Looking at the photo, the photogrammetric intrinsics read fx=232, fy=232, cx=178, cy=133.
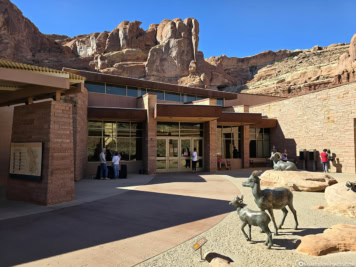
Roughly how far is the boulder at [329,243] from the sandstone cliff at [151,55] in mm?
53014

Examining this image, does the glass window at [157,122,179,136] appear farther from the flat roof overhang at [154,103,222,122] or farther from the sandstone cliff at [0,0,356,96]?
the sandstone cliff at [0,0,356,96]

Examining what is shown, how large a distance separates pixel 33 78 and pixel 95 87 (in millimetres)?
12723

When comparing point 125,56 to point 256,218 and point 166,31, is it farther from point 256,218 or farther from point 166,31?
point 256,218

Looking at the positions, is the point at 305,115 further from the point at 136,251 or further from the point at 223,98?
the point at 136,251

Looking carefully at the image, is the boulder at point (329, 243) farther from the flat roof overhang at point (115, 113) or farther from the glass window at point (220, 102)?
the glass window at point (220, 102)

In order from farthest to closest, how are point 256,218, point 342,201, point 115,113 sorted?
1. point 115,113
2. point 342,201
3. point 256,218

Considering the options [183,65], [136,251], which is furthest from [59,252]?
[183,65]

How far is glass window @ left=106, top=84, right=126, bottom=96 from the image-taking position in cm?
1942

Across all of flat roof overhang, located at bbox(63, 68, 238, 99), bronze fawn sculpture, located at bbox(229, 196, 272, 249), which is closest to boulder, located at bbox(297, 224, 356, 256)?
bronze fawn sculpture, located at bbox(229, 196, 272, 249)

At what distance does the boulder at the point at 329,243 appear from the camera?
3916mm

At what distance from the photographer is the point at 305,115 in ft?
64.0

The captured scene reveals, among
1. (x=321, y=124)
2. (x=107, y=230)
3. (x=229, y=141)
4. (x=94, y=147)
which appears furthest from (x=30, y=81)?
(x=321, y=124)

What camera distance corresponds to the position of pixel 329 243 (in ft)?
13.1

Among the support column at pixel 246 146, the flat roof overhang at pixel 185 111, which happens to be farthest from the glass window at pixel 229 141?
the flat roof overhang at pixel 185 111
